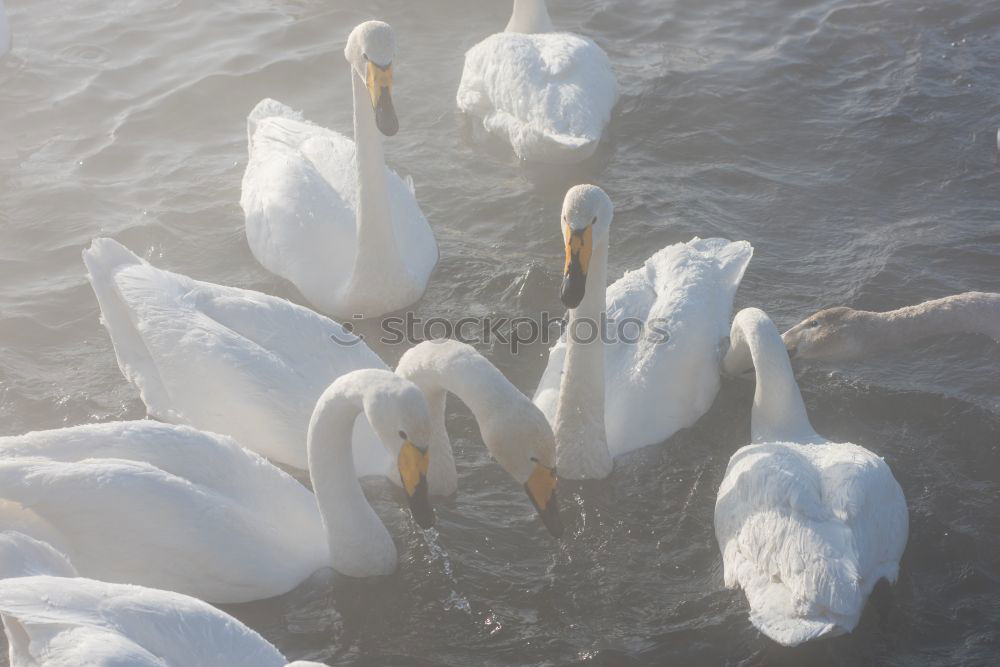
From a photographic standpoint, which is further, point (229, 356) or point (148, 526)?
point (229, 356)

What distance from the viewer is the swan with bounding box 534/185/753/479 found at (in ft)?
23.8

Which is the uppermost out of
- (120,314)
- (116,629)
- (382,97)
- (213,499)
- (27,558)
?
(382,97)

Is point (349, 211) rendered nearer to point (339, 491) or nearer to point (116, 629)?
point (339, 491)

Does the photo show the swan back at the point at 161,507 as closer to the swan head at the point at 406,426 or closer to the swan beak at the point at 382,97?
the swan head at the point at 406,426

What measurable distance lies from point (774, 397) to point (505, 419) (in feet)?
7.15

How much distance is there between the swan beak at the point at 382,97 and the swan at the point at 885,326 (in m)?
3.10

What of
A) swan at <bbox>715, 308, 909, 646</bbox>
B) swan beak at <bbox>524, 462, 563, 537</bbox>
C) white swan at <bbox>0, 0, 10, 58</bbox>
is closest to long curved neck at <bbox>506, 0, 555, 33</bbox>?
white swan at <bbox>0, 0, 10, 58</bbox>

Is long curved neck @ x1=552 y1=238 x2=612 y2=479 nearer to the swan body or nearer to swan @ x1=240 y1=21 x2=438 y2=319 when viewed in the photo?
the swan body

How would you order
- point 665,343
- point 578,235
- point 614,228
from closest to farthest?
1. point 578,235
2. point 665,343
3. point 614,228

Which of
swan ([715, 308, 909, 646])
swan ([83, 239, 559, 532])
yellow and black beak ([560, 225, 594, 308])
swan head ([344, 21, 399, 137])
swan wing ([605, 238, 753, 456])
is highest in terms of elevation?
swan head ([344, 21, 399, 137])

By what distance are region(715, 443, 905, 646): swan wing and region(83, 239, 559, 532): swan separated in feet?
5.78

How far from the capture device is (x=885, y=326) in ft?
29.0

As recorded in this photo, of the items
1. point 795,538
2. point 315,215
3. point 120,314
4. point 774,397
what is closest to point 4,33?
point 315,215

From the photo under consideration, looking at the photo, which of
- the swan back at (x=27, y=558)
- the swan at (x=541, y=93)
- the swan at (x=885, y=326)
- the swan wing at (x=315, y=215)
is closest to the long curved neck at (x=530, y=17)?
the swan at (x=541, y=93)
